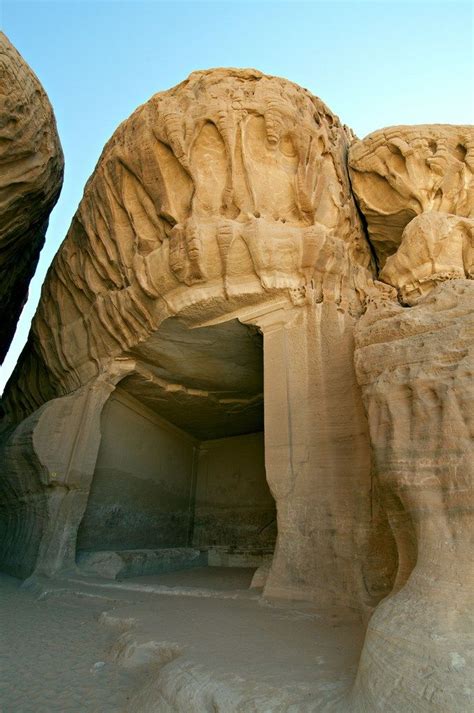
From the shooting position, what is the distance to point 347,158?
243 inches

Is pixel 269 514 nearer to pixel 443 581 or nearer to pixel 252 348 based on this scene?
pixel 252 348

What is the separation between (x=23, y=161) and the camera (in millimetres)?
6984

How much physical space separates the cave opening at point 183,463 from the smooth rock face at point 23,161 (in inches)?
122

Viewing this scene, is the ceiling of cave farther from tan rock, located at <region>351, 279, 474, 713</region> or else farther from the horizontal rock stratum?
tan rock, located at <region>351, 279, 474, 713</region>

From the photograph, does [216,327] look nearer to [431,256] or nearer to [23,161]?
[431,256]

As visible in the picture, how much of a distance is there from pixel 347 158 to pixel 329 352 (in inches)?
116

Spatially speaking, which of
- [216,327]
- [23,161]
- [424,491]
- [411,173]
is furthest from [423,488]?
[23,161]

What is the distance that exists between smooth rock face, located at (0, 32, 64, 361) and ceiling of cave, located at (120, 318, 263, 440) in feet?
10.1

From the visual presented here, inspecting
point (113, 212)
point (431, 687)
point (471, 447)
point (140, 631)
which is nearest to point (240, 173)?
point (113, 212)

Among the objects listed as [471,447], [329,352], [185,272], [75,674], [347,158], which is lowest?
[75,674]

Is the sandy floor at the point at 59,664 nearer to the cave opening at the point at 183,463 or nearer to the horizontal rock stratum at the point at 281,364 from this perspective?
the horizontal rock stratum at the point at 281,364

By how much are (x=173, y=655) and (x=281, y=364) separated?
2715mm

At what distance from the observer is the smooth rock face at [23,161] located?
20.0 feet

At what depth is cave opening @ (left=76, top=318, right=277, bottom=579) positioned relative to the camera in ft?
21.0
